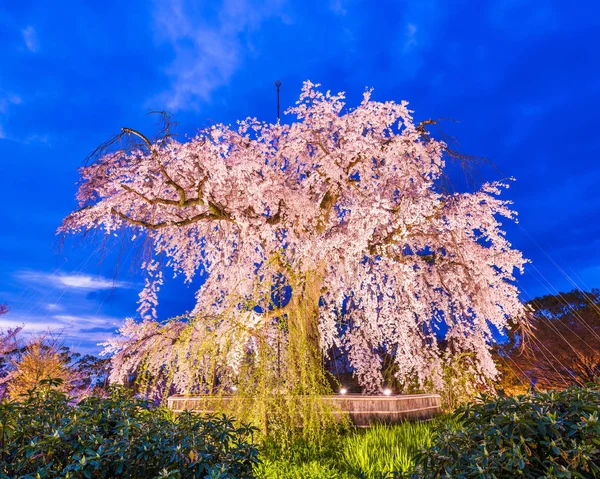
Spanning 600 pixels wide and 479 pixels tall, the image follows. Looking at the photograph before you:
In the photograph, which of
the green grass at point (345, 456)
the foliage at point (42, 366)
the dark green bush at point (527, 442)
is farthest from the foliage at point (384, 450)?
the foliage at point (42, 366)

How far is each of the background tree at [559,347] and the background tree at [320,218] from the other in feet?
7.77

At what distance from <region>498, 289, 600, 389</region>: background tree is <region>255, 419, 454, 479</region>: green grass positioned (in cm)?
488

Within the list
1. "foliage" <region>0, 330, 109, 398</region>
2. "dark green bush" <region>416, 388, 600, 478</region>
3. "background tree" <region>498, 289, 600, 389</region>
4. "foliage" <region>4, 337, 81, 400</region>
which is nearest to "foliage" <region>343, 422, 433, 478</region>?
"dark green bush" <region>416, 388, 600, 478</region>

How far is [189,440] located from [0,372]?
67.8ft

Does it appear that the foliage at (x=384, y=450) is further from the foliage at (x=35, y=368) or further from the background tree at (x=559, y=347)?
the foliage at (x=35, y=368)

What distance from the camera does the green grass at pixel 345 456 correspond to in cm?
466

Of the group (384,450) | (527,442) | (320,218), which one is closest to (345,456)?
(384,450)

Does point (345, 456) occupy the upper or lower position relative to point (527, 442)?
lower

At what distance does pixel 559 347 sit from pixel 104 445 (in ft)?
65.2

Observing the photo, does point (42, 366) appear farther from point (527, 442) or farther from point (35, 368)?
point (527, 442)

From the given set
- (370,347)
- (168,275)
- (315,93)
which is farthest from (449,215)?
(168,275)

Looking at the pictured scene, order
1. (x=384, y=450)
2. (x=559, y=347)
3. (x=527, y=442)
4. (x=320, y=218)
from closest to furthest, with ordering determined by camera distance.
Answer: (x=527, y=442) < (x=384, y=450) < (x=320, y=218) < (x=559, y=347)

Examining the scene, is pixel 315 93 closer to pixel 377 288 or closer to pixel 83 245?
pixel 377 288

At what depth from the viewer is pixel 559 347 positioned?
17.5 m
